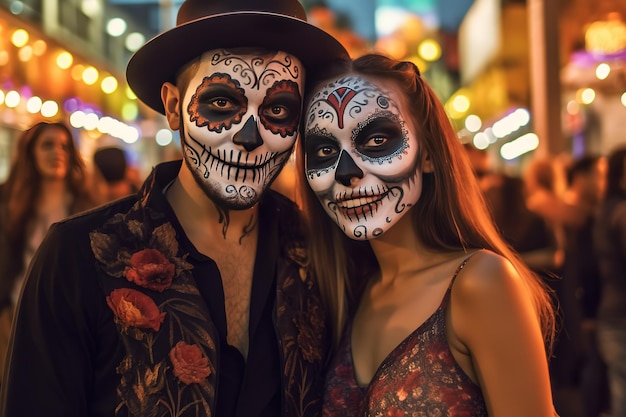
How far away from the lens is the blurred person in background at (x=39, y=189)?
13.4 ft

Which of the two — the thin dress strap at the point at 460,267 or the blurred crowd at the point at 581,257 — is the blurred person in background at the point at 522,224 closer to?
the blurred crowd at the point at 581,257

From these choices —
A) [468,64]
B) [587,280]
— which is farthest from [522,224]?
[468,64]

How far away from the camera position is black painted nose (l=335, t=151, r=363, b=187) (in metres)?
2.27

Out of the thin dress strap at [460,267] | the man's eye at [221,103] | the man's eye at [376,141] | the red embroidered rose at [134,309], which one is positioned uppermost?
the man's eye at [221,103]

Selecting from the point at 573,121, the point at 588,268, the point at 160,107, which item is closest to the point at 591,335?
the point at 588,268

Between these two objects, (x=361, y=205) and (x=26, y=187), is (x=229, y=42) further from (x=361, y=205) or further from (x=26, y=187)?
(x=26, y=187)

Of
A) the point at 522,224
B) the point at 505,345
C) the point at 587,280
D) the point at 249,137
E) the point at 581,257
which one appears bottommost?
the point at 587,280

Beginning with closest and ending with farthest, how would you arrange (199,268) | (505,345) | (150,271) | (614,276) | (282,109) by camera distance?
(505,345) < (150,271) < (199,268) < (282,109) < (614,276)

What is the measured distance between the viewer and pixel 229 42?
2297 mm

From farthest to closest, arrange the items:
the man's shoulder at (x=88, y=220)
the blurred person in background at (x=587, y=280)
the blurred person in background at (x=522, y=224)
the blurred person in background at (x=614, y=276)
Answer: the blurred person in background at (x=587, y=280)
the blurred person in background at (x=522, y=224)
the blurred person in background at (x=614, y=276)
the man's shoulder at (x=88, y=220)

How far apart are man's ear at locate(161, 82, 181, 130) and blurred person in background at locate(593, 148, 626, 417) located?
3169 mm

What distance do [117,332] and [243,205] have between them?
0.51 metres

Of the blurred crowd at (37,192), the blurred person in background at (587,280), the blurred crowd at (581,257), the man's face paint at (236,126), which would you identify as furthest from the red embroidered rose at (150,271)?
the blurred person in background at (587,280)

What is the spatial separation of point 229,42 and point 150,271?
0.73 meters
